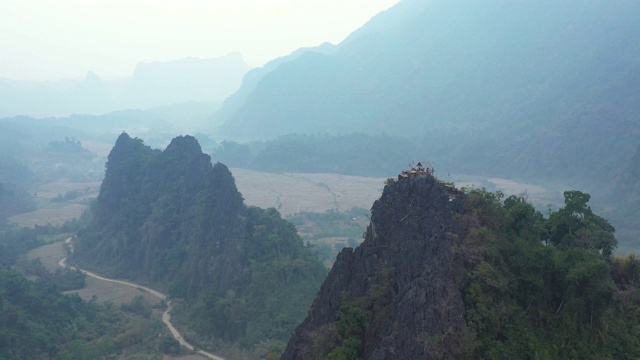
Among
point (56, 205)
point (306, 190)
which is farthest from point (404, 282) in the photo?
point (56, 205)

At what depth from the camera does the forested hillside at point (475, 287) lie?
17562 mm

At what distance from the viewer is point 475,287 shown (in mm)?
18078

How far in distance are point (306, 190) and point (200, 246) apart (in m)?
52.7

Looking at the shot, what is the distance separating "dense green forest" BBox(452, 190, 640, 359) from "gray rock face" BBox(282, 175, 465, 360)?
24.2 inches

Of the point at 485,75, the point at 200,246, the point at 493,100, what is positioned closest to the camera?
the point at 200,246

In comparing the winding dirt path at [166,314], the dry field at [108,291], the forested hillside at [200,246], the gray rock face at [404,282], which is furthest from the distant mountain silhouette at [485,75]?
the gray rock face at [404,282]

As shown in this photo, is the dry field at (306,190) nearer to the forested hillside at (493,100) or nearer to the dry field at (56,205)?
the forested hillside at (493,100)

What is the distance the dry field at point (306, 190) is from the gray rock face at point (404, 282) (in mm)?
58903

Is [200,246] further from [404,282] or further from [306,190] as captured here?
[306,190]

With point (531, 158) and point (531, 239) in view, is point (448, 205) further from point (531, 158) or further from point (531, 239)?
point (531, 158)

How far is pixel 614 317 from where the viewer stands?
19.4m

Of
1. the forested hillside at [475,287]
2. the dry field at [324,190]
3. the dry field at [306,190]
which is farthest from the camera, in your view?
the dry field at [306,190]

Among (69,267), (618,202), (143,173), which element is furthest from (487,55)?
(69,267)

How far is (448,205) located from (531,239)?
357 centimetres
